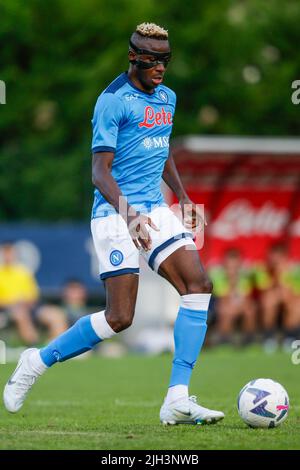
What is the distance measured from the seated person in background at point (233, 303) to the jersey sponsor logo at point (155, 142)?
11.0m

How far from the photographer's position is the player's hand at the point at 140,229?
735 centimetres

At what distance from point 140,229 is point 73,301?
1116 centimetres

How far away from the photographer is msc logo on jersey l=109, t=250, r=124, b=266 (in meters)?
7.67

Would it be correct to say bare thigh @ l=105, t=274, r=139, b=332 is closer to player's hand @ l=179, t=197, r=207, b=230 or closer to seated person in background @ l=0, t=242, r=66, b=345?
player's hand @ l=179, t=197, r=207, b=230

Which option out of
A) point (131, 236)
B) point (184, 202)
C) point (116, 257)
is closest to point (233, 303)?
point (184, 202)

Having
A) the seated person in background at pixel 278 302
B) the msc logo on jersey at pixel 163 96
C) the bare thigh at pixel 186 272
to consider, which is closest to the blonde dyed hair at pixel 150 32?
the msc logo on jersey at pixel 163 96

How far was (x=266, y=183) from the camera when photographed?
20.7 meters

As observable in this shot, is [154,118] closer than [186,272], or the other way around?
[186,272]

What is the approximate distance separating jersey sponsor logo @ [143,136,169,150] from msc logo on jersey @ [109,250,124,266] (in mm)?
752

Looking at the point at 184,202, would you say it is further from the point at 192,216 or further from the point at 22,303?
the point at 22,303

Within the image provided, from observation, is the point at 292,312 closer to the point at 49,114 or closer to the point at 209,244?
the point at 209,244

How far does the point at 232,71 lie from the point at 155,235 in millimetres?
21852

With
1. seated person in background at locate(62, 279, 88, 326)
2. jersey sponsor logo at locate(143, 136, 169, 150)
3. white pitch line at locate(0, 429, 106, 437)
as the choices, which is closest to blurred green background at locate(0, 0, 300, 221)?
seated person in background at locate(62, 279, 88, 326)

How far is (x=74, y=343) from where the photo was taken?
7.82 m
